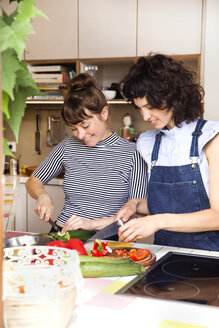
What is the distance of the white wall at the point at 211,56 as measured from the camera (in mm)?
3168

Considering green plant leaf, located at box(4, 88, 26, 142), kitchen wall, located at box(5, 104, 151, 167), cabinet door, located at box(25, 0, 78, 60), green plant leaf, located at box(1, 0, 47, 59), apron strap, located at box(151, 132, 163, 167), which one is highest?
cabinet door, located at box(25, 0, 78, 60)

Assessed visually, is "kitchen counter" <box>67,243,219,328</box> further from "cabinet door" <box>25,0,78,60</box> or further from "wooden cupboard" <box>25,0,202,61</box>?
"cabinet door" <box>25,0,78,60</box>

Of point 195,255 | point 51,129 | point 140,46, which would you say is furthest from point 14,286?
point 51,129

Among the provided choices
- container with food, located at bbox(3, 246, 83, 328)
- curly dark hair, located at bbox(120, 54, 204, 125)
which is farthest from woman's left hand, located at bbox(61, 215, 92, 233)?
container with food, located at bbox(3, 246, 83, 328)

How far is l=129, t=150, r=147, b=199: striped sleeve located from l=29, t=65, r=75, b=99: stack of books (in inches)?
72.7

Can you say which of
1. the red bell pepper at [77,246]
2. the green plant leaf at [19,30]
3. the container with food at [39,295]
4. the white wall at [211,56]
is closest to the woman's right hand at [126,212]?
the red bell pepper at [77,246]

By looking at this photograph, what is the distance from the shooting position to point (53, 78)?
3785mm

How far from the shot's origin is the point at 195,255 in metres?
1.50

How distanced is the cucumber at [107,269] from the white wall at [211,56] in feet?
7.22

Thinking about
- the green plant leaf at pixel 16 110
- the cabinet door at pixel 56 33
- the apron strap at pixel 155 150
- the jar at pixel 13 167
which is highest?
the cabinet door at pixel 56 33

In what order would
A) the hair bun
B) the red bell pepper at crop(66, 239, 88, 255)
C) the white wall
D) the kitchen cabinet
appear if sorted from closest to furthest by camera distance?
the red bell pepper at crop(66, 239, 88, 255)
the hair bun
the white wall
the kitchen cabinet

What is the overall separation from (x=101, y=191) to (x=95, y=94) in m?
0.48

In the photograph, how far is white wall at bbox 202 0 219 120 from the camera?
3168 millimetres

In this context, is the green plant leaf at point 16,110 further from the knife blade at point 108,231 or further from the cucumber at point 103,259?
the knife blade at point 108,231
